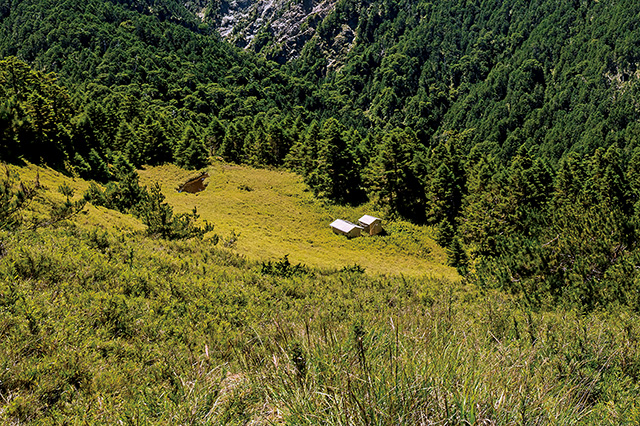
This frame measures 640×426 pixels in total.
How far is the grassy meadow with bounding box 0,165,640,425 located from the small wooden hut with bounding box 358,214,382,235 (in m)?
32.4

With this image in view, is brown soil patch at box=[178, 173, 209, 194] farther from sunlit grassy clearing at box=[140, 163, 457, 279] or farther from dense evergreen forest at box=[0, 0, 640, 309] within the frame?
dense evergreen forest at box=[0, 0, 640, 309]

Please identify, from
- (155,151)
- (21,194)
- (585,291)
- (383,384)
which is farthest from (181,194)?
(383,384)

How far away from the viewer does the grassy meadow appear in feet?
7.32

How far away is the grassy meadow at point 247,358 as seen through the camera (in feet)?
7.32

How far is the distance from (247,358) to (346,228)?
37166 millimetres

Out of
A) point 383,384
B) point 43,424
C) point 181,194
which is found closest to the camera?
point 383,384

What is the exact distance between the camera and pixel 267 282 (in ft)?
31.5

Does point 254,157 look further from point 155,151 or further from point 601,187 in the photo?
point 601,187

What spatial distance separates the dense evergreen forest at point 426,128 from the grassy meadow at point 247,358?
834 cm

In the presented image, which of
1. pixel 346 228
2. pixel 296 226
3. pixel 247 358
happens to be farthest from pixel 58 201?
pixel 346 228

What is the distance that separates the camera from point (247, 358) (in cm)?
357

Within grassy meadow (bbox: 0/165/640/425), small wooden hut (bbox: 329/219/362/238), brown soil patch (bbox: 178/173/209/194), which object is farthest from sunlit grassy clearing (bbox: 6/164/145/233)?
small wooden hut (bbox: 329/219/362/238)

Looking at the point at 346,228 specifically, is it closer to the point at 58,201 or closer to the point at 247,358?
the point at 58,201

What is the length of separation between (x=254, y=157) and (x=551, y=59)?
18012 cm
